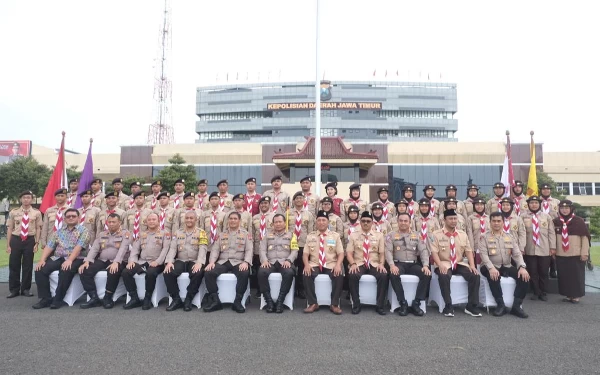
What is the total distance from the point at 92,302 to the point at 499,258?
5619mm

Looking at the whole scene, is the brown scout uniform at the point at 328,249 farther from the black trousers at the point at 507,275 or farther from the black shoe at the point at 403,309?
the black trousers at the point at 507,275

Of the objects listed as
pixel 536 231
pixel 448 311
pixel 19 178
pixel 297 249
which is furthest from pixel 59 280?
pixel 19 178

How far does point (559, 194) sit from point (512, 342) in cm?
3317

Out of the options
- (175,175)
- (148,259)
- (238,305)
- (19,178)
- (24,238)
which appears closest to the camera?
(238,305)

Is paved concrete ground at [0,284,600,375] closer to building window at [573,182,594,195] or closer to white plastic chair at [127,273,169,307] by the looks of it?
white plastic chair at [127,273,169,307]

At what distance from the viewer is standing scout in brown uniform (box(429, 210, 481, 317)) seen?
5445mm

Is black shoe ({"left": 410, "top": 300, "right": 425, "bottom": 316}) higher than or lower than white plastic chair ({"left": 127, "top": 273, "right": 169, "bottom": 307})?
lower

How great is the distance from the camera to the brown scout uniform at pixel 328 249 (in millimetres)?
5762

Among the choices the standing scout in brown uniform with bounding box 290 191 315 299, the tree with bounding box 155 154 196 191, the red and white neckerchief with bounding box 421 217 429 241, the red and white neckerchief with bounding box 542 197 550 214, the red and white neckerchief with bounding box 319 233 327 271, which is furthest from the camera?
the tree with bounding box 155 154 196 191

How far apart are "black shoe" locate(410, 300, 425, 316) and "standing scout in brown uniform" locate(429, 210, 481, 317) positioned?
307mm

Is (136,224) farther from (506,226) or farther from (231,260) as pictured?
(506,226)

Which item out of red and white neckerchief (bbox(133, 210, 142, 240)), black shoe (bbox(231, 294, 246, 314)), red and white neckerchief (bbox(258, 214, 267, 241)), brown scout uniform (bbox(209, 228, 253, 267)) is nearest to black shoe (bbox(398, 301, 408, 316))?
black shoe (bbox(231, 294, 246, 314))

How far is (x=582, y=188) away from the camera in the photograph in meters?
40.3

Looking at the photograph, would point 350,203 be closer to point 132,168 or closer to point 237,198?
point 237,198
